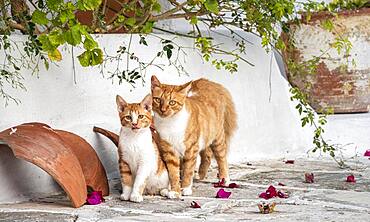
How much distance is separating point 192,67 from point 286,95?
0.98 m

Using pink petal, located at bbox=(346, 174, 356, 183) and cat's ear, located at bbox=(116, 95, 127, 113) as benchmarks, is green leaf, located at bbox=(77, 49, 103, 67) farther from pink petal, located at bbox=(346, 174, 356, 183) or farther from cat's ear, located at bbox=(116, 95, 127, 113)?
pink petal, located at bbox=(346, 174, 356, 183)

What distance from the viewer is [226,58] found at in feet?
16.9

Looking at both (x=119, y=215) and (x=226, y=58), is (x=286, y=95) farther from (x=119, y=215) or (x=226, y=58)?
(x=119, y=215)

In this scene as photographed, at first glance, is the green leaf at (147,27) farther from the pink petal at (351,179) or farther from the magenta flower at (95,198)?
the pink petal at (351,179)

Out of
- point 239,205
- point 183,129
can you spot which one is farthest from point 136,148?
point 239,205

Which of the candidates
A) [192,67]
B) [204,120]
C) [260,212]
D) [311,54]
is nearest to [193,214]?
[260,212]

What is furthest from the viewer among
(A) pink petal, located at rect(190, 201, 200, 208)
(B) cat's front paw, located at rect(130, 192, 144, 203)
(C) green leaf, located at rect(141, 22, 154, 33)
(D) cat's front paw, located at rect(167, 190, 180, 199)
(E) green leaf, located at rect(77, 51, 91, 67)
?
(C) green leaf, located at rect(141, 22, 154, 33)

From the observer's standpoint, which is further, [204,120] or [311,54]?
[311,54]

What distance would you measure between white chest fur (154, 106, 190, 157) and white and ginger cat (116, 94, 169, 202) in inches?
2.9

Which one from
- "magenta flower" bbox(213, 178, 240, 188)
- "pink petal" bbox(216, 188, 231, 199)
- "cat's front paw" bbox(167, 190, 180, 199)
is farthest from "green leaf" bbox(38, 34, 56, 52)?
"magenta flower" bbox(213, 178, 240, 188)

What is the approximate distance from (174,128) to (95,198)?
542mm

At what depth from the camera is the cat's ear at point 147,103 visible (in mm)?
3629

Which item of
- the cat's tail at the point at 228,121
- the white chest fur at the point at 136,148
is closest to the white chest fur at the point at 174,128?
the white chest fur at the point at 136,148

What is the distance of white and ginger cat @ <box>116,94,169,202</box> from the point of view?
3596mm
